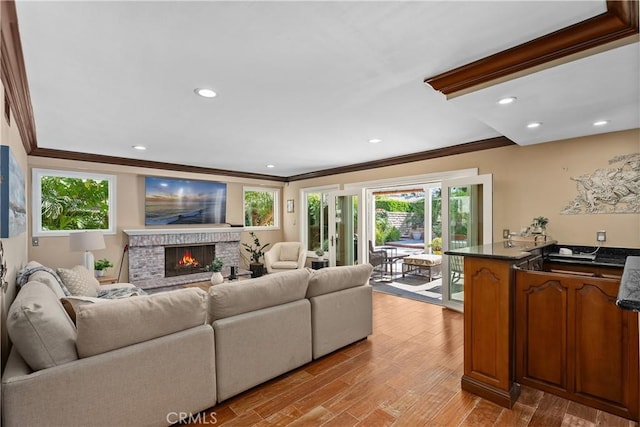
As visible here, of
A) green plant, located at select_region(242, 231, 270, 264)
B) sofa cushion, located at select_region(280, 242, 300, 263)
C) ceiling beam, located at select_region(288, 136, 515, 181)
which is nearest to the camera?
ceiling beam, located at select_region(288, 136, 515, 181)

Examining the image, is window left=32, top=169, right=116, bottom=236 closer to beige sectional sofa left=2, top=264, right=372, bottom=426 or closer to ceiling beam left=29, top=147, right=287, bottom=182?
ceiling beam left=29, top=147, right=287, bottom=182

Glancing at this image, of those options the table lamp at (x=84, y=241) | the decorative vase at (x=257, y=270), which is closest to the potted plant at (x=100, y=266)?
the table lamp at (x=84, y=241)

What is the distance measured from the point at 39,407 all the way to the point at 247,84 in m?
2.33

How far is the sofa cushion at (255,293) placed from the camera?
225 cm

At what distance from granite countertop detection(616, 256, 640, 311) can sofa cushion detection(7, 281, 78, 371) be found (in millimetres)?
2449

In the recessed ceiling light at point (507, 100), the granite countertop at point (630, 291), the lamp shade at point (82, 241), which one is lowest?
the lamp shade at point (82, 241)

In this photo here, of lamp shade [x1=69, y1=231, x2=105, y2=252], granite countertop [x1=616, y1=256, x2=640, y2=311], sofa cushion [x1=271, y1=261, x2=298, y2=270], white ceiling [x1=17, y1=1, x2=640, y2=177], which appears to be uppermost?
white ceiling [x1=17, y1=1, x2=640, y2=177]

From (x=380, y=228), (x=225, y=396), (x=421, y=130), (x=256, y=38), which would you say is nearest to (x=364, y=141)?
(x=421, y=130)

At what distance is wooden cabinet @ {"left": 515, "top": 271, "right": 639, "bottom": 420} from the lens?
6.44ft

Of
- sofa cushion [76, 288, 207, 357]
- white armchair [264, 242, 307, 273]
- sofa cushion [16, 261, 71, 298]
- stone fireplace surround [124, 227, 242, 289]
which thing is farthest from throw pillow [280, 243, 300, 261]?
sofa cushion [76, 288, 207, 357]

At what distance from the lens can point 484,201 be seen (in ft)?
13.6

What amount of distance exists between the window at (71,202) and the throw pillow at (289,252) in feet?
10.5

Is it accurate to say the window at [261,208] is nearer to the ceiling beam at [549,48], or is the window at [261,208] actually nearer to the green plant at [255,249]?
the green plant at [255,249]

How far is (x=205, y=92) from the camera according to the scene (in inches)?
103
